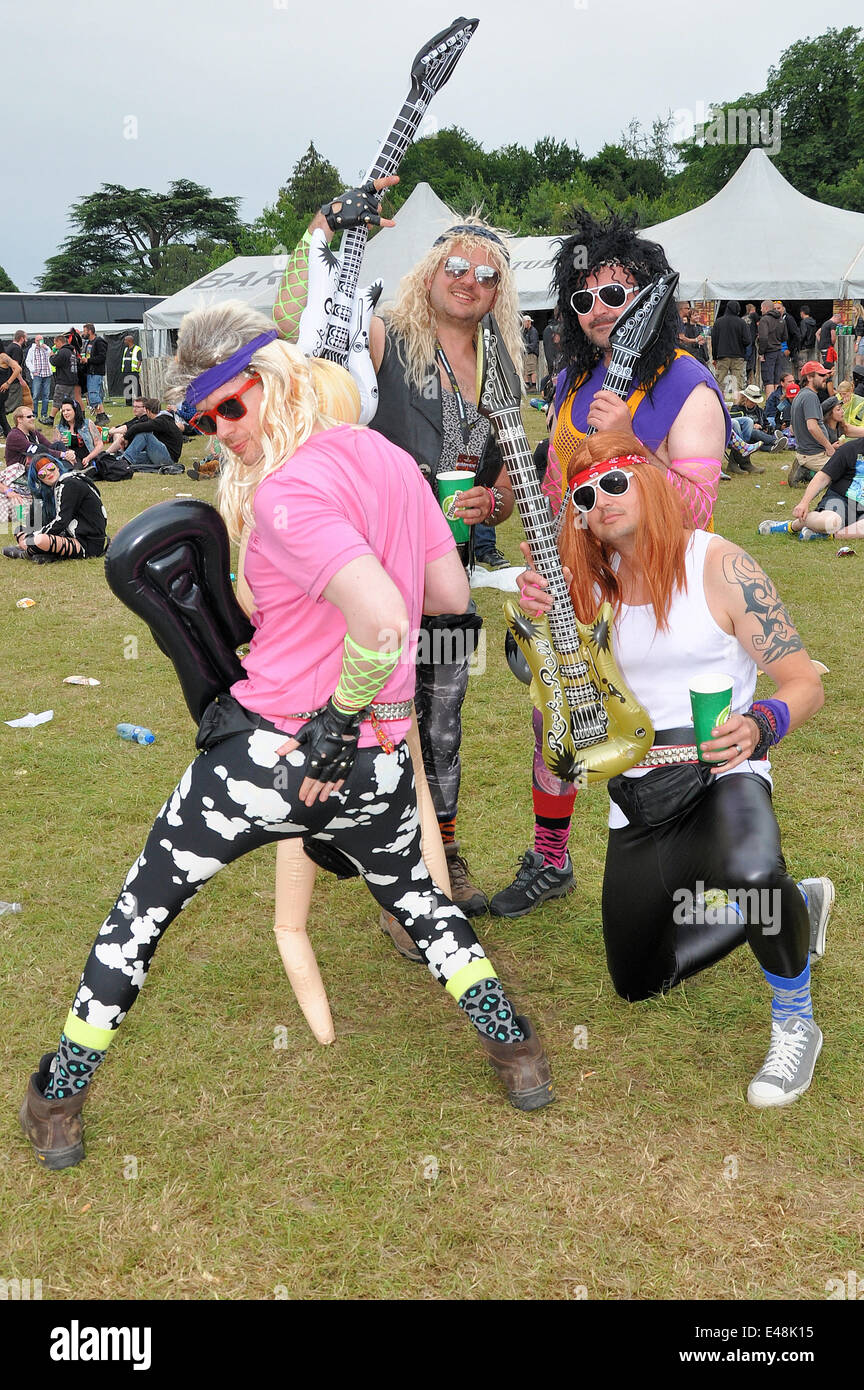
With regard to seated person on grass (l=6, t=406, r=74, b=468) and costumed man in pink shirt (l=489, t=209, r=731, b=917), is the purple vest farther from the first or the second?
seated person on grass (l=6, t=406, r=74, b=468)

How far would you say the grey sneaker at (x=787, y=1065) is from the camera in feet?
9.96

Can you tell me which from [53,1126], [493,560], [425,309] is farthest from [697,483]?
[493,560]

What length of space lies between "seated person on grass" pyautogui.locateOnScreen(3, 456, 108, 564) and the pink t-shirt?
9.02m

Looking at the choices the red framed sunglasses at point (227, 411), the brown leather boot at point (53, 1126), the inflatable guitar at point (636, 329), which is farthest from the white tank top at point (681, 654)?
the brown leather boot at point (53, 1126)

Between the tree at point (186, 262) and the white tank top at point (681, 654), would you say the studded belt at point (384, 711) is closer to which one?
the white tank top at point (681, 654)

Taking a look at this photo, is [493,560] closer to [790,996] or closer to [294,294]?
[294,294]

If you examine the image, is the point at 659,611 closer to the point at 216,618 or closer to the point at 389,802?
the point at 389,802

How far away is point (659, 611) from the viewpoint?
307 centimetres

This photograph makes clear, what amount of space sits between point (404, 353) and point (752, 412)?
1547 cm

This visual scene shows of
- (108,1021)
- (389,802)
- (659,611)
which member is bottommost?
(108,1021)

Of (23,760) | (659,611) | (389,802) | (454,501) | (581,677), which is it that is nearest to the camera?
(389,802)

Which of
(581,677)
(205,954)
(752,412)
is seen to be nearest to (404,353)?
(581,677)

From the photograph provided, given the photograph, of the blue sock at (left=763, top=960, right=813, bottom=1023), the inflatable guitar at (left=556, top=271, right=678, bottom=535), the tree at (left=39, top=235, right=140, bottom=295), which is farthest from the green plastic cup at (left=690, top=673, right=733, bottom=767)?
the tree at (left=39, top=235, right=140, bottom=295)

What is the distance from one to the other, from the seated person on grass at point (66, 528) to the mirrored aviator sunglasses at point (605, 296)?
842 centimetres
